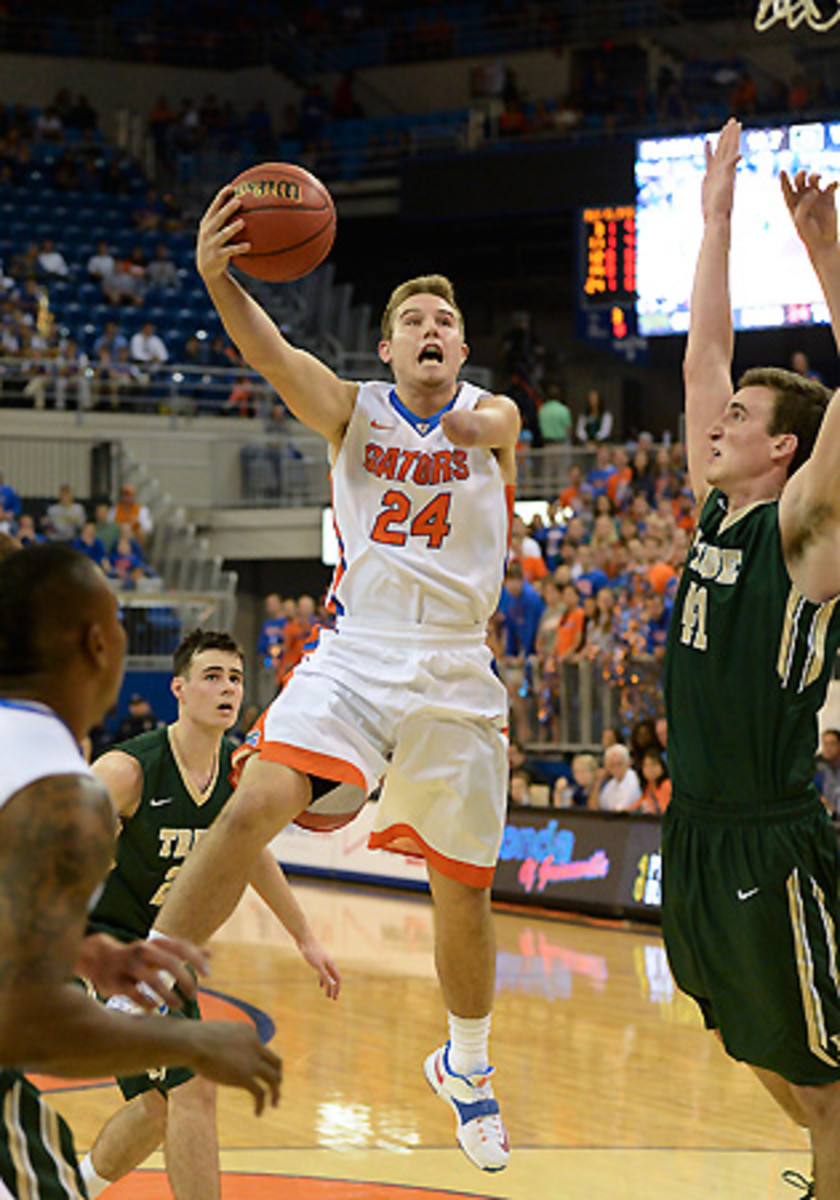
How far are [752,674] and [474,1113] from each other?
185 centimetres

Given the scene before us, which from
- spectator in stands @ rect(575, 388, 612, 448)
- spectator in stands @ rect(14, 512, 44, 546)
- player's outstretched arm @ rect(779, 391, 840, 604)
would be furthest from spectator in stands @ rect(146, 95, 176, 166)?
player's outstretched arm @ rect(779, 391, 840, 604)

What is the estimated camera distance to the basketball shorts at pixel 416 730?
5250 mm

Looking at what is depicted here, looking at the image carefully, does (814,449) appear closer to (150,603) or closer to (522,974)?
(522,974)

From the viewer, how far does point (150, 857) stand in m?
6.00

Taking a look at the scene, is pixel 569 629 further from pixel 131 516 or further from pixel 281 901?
pixel 281 901

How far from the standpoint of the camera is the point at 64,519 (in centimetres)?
2058

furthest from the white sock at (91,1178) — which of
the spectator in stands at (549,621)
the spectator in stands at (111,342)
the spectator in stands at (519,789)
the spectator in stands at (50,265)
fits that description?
the spectator in stands at (50,265)

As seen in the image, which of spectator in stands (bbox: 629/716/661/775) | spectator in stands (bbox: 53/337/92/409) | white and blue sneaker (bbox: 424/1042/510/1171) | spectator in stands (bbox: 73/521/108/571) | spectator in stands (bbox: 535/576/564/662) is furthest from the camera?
spectator in stands (bbox: 53/337/92/409)

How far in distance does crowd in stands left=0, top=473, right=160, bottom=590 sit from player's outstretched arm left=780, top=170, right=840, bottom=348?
15604 millimetres

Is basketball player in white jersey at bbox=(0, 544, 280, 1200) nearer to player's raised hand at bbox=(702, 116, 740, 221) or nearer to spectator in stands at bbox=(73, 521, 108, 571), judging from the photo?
player's raised hand at bbox=(702, 116, 740, 221)

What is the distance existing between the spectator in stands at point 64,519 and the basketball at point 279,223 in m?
15.4

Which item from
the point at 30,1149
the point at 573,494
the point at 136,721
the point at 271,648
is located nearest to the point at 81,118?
the point at 271,648

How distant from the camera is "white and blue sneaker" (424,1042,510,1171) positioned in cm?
538

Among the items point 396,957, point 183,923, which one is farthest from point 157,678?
point 183,923
